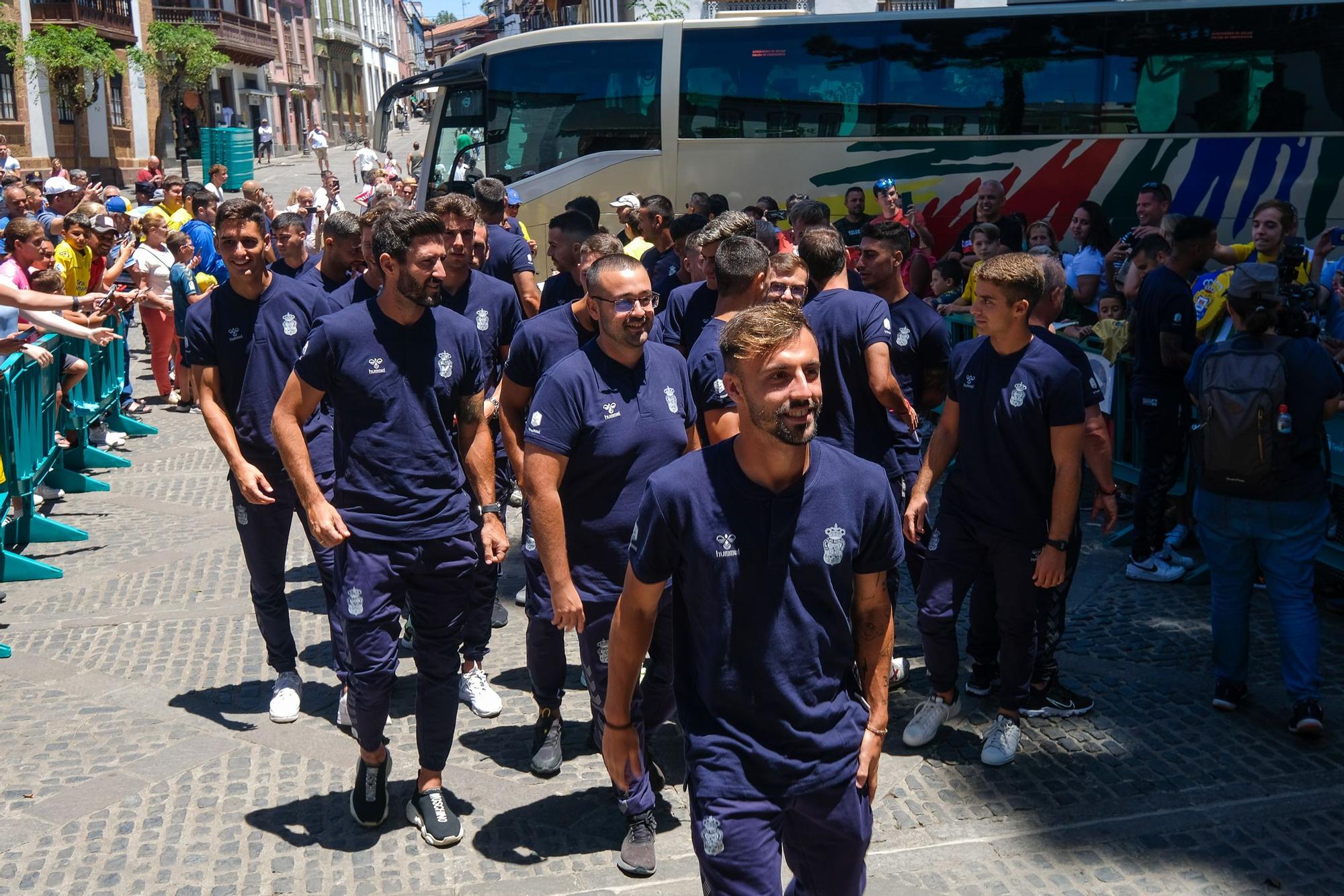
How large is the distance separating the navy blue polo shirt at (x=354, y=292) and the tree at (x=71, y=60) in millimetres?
35557

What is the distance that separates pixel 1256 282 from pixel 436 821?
3625 millimetres

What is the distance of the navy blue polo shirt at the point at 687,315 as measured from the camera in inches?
223

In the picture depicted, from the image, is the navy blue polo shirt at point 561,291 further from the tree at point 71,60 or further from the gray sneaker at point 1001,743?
the tree at point 71,60

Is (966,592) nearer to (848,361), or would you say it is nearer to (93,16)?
(848,361)

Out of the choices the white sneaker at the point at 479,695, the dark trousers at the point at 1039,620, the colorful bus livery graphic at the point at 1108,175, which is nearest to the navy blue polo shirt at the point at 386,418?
the white sneaker at the point at 479,695

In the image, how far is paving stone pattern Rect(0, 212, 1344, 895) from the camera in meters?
4.14

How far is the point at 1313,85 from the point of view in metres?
13.2

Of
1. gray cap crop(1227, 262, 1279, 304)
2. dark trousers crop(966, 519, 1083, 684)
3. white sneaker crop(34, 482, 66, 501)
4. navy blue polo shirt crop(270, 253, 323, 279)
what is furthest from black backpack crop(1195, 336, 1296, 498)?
white sneaker crop(34, 482, 66, 501)

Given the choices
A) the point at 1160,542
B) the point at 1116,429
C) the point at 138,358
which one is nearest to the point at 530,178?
the point at 138,358

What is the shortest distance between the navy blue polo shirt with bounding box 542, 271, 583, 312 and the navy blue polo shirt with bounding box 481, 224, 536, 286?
2.96 ft

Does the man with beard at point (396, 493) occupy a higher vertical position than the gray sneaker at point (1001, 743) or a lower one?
higher

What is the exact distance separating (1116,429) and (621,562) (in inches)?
196

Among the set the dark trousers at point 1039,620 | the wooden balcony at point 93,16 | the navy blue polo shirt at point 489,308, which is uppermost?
the wooden balcony at point 93,16

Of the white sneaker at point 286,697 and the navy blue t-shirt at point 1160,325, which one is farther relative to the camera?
the navy blue t-shirt at point 1160,325
